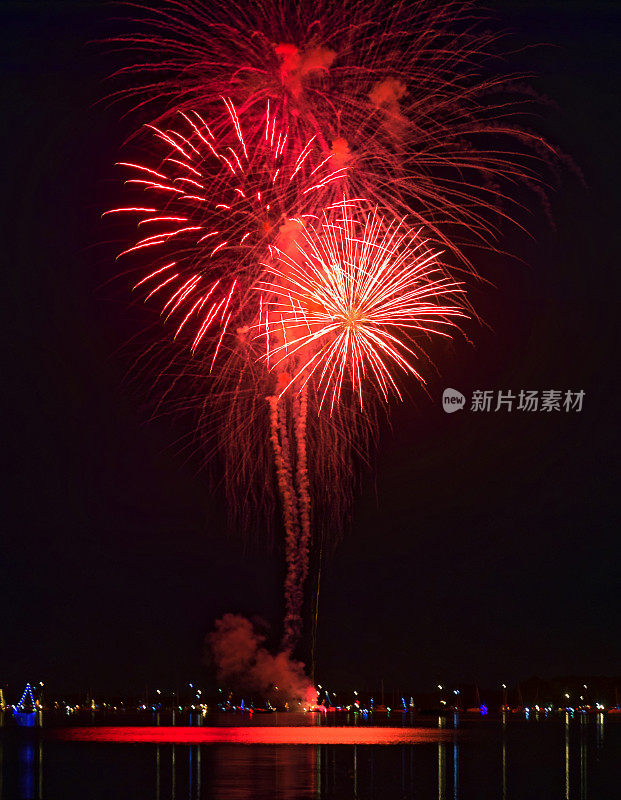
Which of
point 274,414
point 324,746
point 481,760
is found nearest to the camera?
point 481,760

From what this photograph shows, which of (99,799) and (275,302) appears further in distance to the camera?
(275,302)

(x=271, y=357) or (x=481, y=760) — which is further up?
(x=271, y=357)

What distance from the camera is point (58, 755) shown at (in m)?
64.1

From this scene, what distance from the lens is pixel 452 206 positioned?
169ft

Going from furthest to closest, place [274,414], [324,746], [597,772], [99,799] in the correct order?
[324,746] < [274,414] < [597,772] < [99,799]

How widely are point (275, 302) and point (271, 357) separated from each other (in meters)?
3.32

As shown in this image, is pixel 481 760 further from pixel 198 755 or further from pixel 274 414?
pixel 274 414

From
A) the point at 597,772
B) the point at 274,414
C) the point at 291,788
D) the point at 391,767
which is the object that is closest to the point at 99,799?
the point at 291,788

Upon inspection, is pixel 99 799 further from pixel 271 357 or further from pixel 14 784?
pixel 271 357

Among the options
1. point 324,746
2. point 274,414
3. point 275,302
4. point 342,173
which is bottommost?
point 324,746

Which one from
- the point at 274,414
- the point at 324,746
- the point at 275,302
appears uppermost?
the point at 275,302

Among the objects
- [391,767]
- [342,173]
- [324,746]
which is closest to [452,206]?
[342,173]

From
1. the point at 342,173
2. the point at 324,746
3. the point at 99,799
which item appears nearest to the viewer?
the point at 99,799

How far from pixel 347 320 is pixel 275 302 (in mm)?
4834
